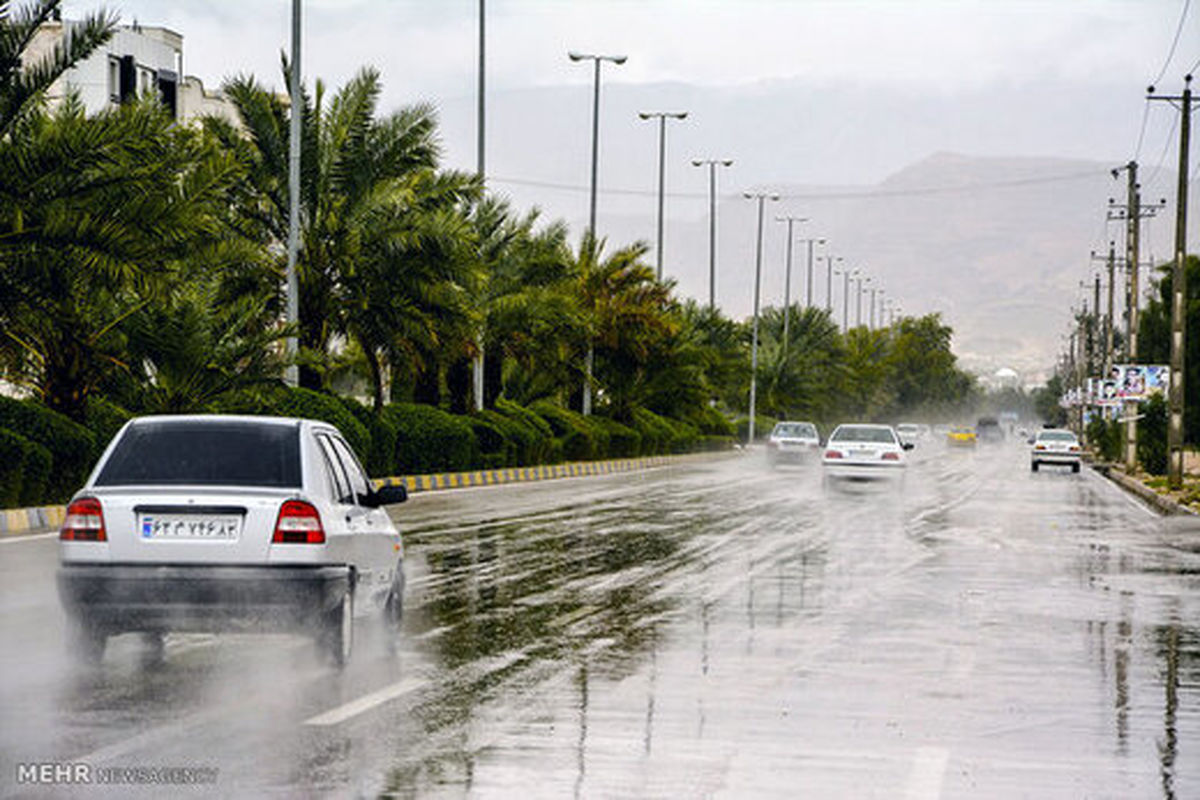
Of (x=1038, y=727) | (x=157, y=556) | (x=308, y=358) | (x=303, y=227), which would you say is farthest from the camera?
(x=303, y=227)

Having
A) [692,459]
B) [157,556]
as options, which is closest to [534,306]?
[692,459]

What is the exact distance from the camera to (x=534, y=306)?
49.1 m

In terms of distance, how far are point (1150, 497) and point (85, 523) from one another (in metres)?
33.6

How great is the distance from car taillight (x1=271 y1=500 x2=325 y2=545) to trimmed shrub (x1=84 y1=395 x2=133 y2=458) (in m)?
18.4

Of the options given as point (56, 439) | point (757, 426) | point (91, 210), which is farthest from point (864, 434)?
point (757, 426)

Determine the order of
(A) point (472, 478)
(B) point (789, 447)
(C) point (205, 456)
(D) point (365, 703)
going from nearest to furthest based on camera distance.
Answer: (D) point (365, 703)
(C) point (205, 456)
(A) point (472, 478)
(B) point (789, 447)

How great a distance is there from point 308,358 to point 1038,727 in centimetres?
2566

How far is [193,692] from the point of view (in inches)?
410

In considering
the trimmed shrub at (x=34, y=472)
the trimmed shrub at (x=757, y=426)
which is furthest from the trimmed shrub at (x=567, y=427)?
the trimmed shrub at (x=757, y=426)

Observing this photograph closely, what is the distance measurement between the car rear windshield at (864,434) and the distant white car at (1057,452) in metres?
18.8

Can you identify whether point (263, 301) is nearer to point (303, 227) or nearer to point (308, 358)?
point (308, 358)

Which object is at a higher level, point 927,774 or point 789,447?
point 789,447

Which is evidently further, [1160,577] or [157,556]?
[1160,577]

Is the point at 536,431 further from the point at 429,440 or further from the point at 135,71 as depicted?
the point at 135,71
